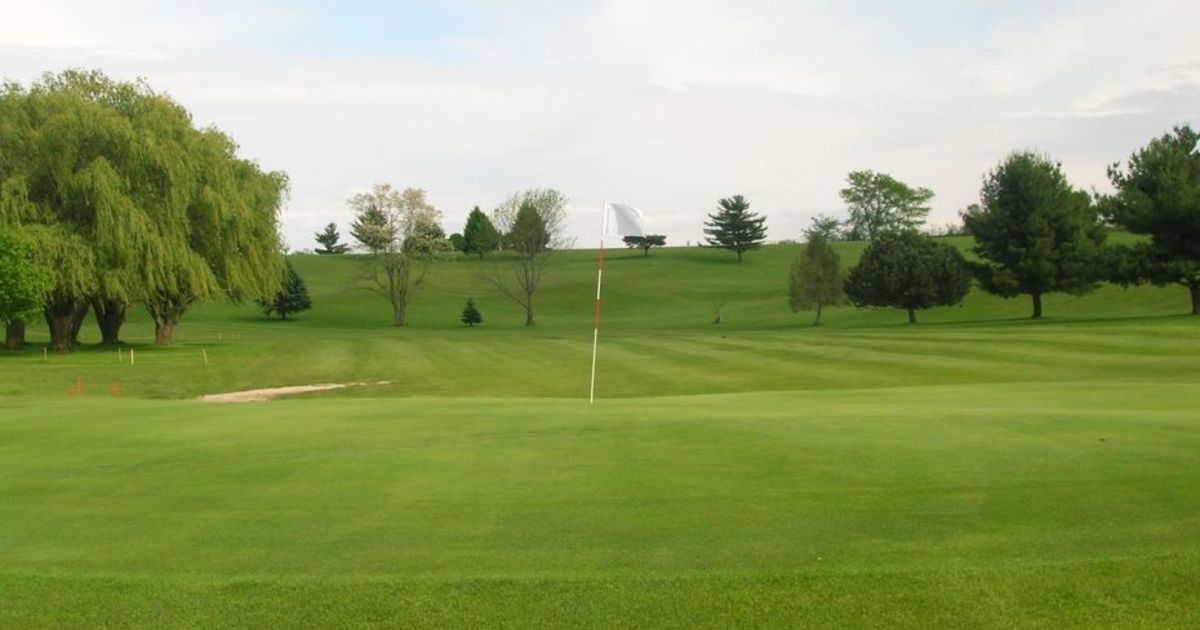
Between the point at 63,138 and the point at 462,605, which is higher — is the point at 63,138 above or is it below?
above

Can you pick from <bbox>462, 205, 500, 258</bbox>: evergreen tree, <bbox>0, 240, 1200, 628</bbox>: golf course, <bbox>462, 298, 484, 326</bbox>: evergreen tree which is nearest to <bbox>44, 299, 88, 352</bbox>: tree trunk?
<bbox>0, 240, 1200, 628</bbox>: golf course

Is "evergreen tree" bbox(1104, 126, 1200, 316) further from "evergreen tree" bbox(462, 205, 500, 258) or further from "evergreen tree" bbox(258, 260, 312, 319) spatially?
"evergreen tree" bbox(462, 205, 500, 258)

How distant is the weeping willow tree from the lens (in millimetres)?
43125

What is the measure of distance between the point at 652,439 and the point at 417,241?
282ft

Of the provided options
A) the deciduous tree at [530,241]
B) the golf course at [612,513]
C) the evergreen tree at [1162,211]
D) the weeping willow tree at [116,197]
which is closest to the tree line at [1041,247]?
the evergreen tree at [1162,211]

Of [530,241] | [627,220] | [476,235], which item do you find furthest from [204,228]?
[476,235]

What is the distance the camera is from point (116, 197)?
43.7 m

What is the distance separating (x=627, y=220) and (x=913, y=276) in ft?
184

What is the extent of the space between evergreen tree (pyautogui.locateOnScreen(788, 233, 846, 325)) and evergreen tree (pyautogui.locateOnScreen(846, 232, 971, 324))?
604 centimetres

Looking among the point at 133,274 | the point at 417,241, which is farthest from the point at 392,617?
the point at 417,241

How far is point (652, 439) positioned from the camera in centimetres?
1162

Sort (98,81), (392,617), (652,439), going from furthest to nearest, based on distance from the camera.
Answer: (98,81), (652,439), (392,617)

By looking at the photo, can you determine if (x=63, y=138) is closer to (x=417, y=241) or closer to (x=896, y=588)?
(x=896, y=588)

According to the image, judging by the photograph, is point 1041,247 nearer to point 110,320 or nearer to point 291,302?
point 110,320
